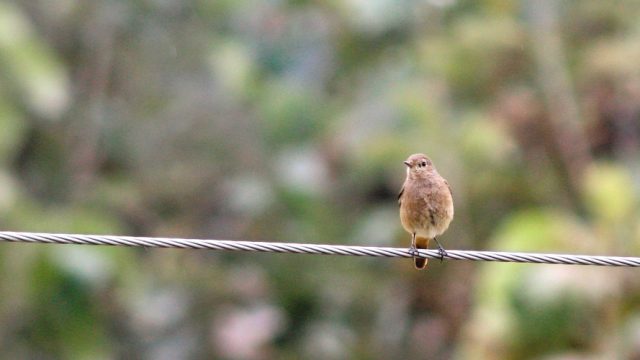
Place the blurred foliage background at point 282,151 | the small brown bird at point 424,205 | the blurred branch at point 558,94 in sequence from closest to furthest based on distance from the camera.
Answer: the small brown bird at point 424,205 → the blurred foliage background at point 282,151 → the blurred branch at point 558,94


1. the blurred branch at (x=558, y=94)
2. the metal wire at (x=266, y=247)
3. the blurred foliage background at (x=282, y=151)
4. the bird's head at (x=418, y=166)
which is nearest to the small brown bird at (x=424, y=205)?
the bird's head at (x=418, y=166)

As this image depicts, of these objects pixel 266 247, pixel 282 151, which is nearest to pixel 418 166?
pixel 266 247

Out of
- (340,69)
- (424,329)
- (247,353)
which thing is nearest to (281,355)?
(247,353)

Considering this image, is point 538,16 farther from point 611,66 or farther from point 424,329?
point 424,329

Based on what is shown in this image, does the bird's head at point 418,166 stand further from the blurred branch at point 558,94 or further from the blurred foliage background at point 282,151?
the blurred branch at point 558,94

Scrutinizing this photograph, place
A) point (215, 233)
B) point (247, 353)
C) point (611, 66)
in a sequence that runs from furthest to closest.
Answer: point (215, 233) → point (247, 353) → point (611, 66)

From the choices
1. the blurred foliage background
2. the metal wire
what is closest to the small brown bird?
the metal wire
